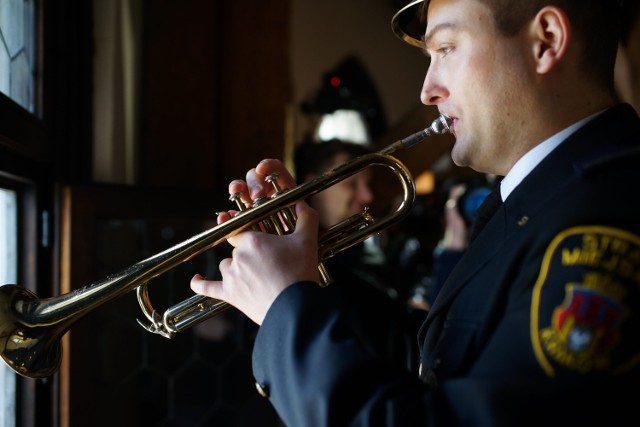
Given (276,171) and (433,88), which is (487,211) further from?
(276,171)

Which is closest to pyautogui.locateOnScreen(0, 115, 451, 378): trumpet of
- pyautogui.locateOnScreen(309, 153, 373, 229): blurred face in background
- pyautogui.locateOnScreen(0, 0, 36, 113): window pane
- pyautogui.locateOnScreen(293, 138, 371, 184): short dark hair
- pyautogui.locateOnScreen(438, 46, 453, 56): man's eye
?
pyautogui.locateOnScreen(438, 46, 453, 56): man's eye

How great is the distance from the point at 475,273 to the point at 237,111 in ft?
4.67

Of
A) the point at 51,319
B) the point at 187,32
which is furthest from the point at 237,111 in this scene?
the point at 51,319

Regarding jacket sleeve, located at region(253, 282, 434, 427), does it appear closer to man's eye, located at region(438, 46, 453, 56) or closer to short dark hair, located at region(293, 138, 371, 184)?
man's eye, located at region(438, 46, 453, 56)

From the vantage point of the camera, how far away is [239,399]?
194 centimetres

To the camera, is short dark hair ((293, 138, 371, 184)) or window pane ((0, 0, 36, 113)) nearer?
window pane ((0, 0, 36, 113))

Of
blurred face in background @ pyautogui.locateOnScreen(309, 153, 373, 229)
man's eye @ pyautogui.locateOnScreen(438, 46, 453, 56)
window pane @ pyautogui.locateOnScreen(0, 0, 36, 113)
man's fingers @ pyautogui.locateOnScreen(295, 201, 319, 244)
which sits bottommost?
man's fingers @ pyautogui.locateOnScreen(295, 201, 319, 244)

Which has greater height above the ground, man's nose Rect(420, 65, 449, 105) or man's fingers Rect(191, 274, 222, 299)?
man's nose Rect(420, 65, 449, 105)

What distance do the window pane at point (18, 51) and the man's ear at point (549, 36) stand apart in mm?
857

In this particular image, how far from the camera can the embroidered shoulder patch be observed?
62 centimetres

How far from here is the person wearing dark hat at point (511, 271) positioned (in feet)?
2.05

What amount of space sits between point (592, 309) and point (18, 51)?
3.64ft

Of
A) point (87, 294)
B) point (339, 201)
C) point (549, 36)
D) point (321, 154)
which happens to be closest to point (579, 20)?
point (549, 36)

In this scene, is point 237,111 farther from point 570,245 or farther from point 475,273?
point 570,245
